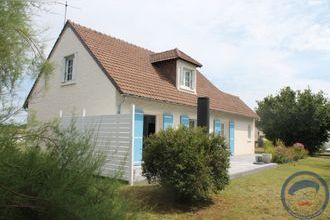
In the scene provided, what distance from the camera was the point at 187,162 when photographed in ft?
25.7

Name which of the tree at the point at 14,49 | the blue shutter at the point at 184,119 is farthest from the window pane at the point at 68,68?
the tree at the point at 14,49

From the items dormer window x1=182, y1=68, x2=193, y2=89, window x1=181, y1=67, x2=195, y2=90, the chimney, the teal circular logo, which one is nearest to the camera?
the teal circular logo

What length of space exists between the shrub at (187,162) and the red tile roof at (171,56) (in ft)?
33.9

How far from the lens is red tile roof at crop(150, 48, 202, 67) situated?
18.5 metres

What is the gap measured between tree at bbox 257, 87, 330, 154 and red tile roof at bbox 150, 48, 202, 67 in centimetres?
1893

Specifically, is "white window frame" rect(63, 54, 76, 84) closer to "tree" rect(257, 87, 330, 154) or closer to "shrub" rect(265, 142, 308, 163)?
"shrub" rect(265, 142, 308, 163)

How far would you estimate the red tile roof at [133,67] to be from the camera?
587 inches

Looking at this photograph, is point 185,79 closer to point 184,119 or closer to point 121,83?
point 184,119

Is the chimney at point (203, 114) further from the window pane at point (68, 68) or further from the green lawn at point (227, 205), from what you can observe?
the window pane at point (68, 68)

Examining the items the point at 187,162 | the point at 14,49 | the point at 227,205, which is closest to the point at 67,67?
the point at 187,162

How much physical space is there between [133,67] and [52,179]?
562 inches

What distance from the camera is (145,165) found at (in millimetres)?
8547

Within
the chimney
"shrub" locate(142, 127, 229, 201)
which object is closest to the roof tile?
the chimney

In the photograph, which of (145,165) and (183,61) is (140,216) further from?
(183,61)
